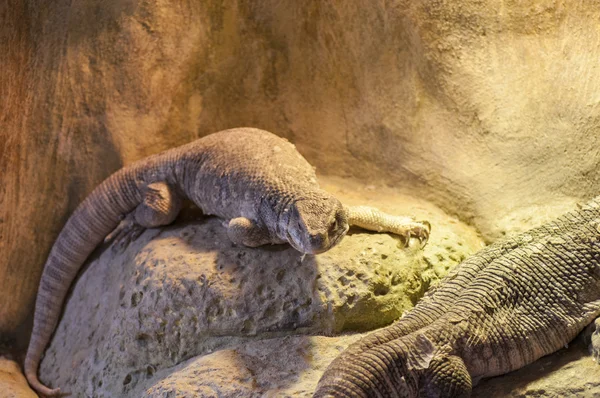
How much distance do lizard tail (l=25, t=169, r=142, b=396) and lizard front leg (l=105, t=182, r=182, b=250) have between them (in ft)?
0.48

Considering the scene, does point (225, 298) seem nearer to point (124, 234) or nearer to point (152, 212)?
point (152, 212)

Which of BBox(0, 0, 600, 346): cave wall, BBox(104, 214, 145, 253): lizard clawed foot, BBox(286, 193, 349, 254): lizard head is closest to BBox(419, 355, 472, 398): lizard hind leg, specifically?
BBox(286, 193, 349, 254): lizard head

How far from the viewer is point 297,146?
5742 mm

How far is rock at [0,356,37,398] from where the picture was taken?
501 cm

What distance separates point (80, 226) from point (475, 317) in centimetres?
331

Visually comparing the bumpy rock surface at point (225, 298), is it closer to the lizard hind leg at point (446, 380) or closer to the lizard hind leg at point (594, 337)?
the lizard hind leg at point (446, 380)

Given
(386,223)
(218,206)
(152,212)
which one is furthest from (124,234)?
(386,223)

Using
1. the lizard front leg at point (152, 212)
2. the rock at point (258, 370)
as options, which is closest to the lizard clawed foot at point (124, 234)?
the lizard front leg at point (152, 212)

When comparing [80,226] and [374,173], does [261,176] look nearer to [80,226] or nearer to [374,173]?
[374,173]

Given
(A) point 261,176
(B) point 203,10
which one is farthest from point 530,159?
(B) point 203,10

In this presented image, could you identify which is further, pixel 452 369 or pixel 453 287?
pixel 453 287

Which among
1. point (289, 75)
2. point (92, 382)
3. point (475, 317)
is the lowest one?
point (92, 382)

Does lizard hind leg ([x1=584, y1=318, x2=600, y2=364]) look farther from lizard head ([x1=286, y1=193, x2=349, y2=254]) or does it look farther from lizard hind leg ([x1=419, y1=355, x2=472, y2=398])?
lizard head ([x1=286, y1=193, x2=349, y2=254])

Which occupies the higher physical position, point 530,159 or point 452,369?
point 530,159
